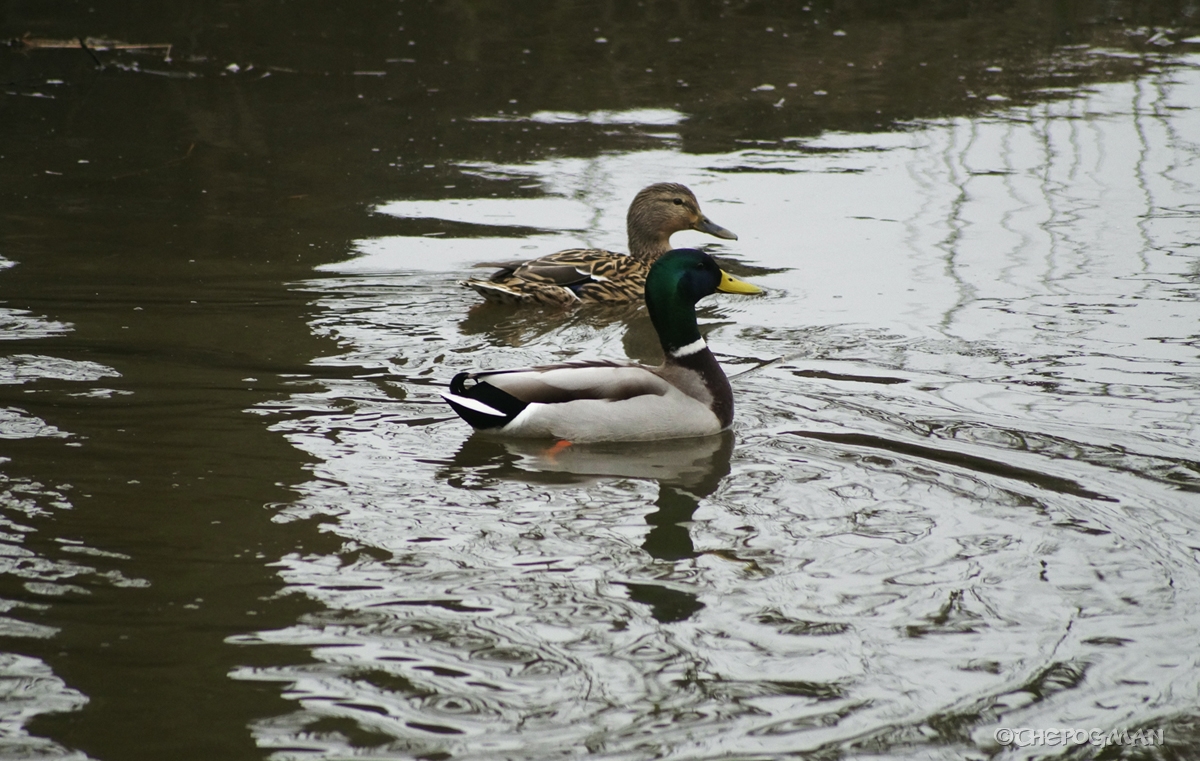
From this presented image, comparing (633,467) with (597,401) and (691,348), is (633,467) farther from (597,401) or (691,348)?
(691,348)

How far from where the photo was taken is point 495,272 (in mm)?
8023

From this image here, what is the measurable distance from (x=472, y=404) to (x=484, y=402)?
0.19 feet

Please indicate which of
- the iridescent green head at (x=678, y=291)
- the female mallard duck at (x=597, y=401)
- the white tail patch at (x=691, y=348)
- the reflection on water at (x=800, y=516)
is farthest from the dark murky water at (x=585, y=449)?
the iridescent green head at (x=678, y=291)

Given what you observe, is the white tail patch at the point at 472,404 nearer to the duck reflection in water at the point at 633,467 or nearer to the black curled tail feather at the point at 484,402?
the black curled tail feather at the point at 484,402

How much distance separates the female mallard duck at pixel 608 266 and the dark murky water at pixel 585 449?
164 millimetres

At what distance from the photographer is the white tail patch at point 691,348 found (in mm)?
6316

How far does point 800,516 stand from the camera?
5.09 m

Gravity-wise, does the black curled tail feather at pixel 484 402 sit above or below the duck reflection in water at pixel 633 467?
above

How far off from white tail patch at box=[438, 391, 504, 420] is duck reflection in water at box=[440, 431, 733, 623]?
0.17 meters

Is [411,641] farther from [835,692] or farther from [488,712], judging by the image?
[835,692]

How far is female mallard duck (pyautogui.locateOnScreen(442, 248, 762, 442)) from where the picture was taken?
19.4 feet

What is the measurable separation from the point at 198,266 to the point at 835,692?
5604 millimetres

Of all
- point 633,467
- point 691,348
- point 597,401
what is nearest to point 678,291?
point 691,348

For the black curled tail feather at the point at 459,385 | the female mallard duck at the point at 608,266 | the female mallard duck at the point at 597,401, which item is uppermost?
the female mallard duck at the point at 608,266
